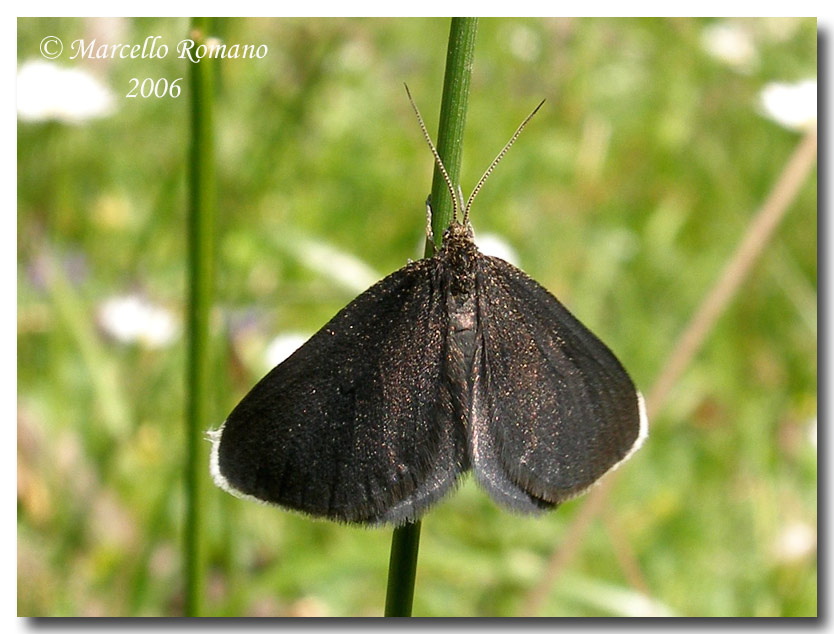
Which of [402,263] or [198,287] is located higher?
[402,263]

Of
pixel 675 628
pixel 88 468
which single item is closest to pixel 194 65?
pixel 675 628

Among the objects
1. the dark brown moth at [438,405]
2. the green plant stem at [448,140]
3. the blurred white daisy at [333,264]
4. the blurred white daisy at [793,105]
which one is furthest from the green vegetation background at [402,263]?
the green plant stem at [448,140]

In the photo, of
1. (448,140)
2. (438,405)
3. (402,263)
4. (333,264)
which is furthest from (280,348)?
(448,140)

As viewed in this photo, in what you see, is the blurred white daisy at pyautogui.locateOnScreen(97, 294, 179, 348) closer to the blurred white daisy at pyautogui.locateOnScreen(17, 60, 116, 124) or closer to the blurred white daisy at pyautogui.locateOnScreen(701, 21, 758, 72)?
the blurred white daisy at pyautogui.locateOnScreen(17, 60, 116, 124)

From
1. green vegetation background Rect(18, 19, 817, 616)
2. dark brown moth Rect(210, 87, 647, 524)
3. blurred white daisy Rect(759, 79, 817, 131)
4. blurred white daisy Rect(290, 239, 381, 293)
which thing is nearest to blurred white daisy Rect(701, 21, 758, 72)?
green vegetation background Rect(18, 19, 817, 616)

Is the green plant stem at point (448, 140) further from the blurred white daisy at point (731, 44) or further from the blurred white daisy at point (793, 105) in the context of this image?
the blurred white daisy at point (731, 44)

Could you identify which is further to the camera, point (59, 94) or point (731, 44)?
point (731, 44)
